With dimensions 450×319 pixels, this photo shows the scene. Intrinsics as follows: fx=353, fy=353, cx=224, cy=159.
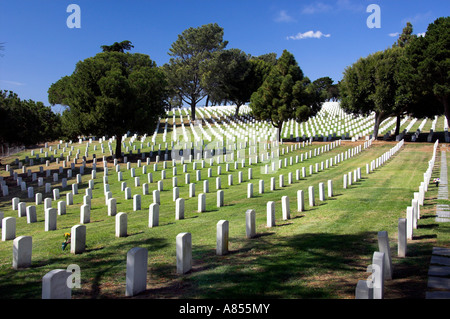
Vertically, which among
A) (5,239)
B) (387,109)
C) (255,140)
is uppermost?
(387,109)

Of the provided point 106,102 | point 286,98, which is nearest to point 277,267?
point 106,102

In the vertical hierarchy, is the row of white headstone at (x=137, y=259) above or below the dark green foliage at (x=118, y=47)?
below

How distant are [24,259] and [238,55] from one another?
2565 inches

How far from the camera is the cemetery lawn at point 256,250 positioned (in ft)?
19.4

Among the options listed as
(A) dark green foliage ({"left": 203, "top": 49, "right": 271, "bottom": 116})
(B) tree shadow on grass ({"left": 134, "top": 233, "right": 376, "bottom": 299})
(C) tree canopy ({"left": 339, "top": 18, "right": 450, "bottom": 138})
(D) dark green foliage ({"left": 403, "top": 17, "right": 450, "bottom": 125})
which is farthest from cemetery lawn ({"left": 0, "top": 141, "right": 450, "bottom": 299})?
(A) dark green foliage ({"left": 203, "top": 49, "right": 271, "bottom": 116})

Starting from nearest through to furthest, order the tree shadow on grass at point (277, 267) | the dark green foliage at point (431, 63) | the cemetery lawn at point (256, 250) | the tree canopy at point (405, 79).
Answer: the tree shadow on grass at point (277, 267) < the cemetery lawn at point (256, 250) < the dark green foliage at point (431, 63) < the tree canopy at point (405, 79)

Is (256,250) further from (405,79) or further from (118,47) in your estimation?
(118,47)

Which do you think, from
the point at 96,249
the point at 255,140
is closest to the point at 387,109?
the point at 255,140

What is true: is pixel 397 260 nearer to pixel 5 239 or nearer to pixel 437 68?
pixel 5 239

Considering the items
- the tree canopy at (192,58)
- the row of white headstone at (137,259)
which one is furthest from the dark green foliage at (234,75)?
the row of white headstone at (137,259)

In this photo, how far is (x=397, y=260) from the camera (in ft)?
23.3

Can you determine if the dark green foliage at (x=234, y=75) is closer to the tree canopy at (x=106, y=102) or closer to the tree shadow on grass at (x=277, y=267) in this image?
the tree canopy at (x=106, y=102)

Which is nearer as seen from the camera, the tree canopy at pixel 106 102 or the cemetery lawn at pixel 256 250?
the cemetery lawn at pixel 256 250
